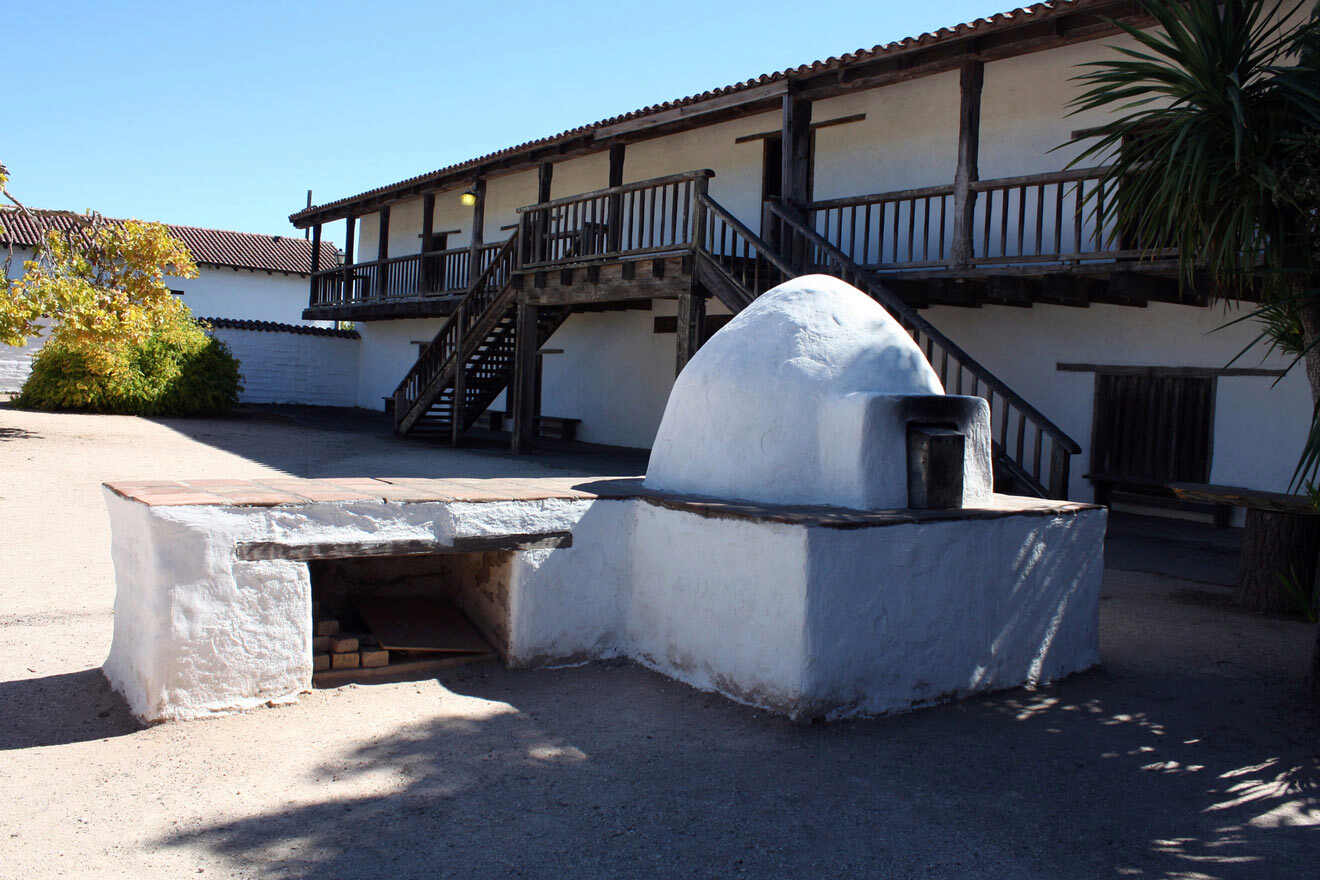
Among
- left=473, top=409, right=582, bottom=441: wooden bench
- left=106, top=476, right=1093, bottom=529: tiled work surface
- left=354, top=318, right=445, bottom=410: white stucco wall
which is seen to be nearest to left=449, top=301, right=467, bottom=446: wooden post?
left=473, top=409, right=582, bottom=441: wooden bench

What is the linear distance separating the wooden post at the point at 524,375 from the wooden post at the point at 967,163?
5941mm

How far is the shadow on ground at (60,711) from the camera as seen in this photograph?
3.83 meters

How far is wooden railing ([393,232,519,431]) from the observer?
46.6ft

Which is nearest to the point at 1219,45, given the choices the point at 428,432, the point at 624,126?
the point at 624,126

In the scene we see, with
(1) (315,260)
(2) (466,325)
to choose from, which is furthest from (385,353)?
(2) (466,325)

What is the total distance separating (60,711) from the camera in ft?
13.4

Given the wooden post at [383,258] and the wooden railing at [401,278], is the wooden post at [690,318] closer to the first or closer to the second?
the wooden railing at [401,278]

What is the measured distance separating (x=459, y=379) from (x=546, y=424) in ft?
11.3

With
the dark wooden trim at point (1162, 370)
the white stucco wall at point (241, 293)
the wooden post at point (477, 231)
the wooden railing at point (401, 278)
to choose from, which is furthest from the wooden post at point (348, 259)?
the dark wooden trim at point (1162, 370)

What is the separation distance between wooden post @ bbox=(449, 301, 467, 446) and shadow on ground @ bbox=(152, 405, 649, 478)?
0.33 meters

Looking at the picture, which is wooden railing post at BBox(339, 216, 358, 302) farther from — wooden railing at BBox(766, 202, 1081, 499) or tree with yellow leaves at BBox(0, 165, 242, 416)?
wooden railing at BBox(766, 202, 1081, 499)

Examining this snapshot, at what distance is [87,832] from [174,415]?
1673 centimetres

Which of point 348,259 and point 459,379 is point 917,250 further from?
point 348,259

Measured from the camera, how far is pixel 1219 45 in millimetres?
4629
